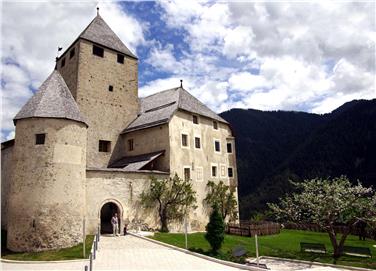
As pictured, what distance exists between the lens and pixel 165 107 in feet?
115

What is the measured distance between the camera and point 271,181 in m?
103

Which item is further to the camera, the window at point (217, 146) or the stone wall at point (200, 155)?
the window at point (217, 146)

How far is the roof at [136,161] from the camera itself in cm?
3036

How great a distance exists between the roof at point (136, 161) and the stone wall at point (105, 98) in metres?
1.07

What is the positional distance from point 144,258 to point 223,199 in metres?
19.0

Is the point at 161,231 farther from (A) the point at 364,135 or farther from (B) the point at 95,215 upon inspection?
(A) the point at 364,135

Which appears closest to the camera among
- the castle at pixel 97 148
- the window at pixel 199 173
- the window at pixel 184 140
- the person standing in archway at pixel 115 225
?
the castle at pixel 97 148

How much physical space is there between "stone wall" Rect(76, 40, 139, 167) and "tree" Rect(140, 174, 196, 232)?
7467 millimetres

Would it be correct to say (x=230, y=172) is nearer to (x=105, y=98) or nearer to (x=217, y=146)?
(x=217, y=146)

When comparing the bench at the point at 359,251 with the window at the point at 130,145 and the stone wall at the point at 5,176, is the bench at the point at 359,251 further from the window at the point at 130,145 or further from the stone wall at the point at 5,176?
the stone wall at the point at 5,176

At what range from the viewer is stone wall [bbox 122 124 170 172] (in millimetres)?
31641

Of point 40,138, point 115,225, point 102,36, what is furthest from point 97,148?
point 102,36

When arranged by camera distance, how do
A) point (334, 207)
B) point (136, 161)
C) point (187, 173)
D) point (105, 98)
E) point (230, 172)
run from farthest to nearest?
point (230, 172) < point (105, 98) < point (187, 173) < point (136, 161) < point (334, 207)

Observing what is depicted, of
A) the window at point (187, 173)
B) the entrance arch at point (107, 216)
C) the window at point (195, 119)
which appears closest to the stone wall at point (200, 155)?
the window at point (187, 173)
